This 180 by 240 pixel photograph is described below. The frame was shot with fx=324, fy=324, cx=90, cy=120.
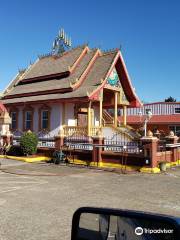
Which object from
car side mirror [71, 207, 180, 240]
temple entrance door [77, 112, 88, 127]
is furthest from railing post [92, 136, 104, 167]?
car side mirror [71, 207, 180, 240]

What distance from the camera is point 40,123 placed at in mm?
26062

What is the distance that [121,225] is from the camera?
271 centimetres

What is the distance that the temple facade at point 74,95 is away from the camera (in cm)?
2334

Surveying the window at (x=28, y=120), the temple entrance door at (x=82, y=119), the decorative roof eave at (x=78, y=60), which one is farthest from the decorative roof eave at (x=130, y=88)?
the window at (x=28, y=120)

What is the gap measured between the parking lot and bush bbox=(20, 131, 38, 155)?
202 inches

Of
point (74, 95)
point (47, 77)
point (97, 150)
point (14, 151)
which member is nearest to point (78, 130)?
point (74, 95)

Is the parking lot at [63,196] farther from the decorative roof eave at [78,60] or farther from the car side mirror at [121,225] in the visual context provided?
the decorative roof eave at [78,60]

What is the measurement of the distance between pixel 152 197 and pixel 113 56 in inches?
646

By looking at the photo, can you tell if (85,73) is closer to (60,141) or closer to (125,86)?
(125,86)

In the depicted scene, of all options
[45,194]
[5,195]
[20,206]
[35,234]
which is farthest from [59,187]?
[35,234]

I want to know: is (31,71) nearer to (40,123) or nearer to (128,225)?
(40,123)

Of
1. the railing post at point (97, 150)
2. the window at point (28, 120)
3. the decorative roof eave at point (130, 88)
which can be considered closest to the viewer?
the railing post at point (97, 150)

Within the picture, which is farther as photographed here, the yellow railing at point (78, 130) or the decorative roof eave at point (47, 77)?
the decorative roof eave at point (47, 77)

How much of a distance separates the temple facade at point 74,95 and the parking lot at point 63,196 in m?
7.20
